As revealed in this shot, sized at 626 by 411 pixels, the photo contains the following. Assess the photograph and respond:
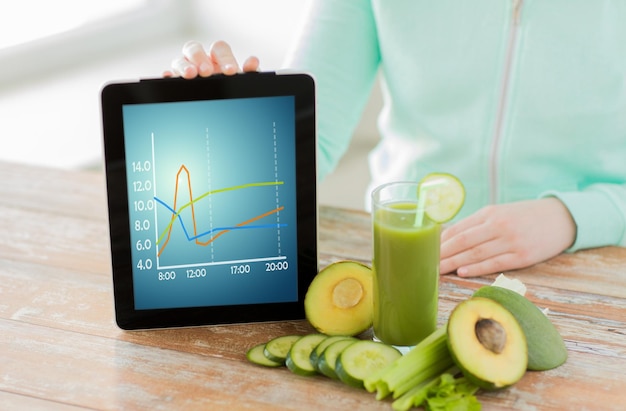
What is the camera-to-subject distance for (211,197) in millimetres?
1007

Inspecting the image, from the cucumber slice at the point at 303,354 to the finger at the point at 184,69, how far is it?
1.08 feet

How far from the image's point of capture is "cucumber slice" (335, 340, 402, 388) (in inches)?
35.4

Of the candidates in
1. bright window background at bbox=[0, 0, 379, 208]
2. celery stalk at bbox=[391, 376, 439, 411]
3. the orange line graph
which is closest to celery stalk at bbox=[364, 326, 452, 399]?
celery stalk at bbox=[391, 376, 439, 411]

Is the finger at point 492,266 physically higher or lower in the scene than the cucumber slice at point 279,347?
higher

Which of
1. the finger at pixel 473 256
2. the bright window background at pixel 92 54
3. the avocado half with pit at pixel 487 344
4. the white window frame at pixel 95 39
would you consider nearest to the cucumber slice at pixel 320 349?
the avocado half with pit at pixel 487 344

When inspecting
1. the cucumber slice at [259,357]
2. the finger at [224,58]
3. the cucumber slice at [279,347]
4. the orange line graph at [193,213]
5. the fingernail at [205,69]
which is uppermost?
the finger at [224,58]

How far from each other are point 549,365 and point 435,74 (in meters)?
0.64

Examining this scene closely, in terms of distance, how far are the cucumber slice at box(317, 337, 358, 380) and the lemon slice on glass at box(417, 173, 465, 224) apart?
0.17m

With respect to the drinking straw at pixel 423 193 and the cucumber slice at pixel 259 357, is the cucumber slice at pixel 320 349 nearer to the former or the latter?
the cucumber slice at pixel 259 357

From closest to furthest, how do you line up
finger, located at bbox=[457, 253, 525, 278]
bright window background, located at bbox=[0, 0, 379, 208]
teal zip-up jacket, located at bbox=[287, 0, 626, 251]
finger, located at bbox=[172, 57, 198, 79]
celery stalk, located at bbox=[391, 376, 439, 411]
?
celery stalk, located at bbox=[391, 376, 439, 411], finger, located at bbox=[172, 57, 198, 79], finger, located at bbox=[457, 253, 525, 278], teal zip-up jacket, located at bbox=[287, 0, 626, 251], bright window background, located at bbox=[0, 0, 379, 208]

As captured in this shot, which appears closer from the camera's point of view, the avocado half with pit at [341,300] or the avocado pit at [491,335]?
the avocado pit at [491,335]

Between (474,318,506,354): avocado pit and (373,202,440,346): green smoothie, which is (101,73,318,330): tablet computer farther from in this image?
(474,318,506,354): avocado pit

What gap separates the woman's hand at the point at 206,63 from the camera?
98cm

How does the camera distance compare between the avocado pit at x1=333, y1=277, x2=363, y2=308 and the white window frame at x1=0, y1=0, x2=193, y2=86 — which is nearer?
the avocado pit at x1=333, y1=277, x2=363, y2=308
